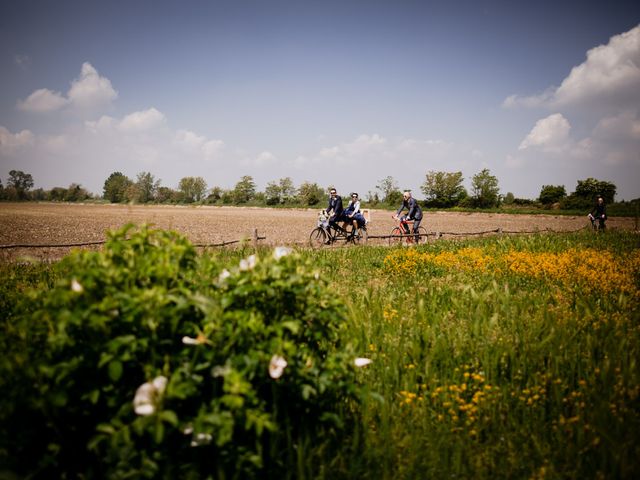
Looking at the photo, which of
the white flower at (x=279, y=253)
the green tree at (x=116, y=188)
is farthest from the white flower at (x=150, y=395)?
the green tree at (x=116, y=188)

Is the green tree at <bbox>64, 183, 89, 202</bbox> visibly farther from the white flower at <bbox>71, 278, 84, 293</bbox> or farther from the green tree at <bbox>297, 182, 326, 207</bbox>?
the white flower at <bbox>71, 278, 84, 293</bbox>

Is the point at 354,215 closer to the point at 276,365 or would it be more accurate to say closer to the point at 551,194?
the point at 276,365

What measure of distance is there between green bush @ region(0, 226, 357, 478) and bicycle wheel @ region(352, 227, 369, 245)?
12821 mm

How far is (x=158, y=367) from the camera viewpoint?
1.87m

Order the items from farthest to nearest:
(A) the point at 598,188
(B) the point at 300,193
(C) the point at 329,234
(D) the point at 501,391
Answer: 1. (B) the point at 300,193
2. (A) the point at 598,188
3. (C) the point at 329,234
4. (D) the point at 501,391

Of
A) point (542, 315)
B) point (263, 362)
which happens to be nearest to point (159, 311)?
point (263, 362)

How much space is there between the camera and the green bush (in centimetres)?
166

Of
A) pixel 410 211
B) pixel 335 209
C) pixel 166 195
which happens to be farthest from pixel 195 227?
pixel 166 195

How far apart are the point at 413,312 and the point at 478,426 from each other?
2.34m

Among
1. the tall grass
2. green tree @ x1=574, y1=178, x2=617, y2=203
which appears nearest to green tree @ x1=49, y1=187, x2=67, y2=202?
the tall grass

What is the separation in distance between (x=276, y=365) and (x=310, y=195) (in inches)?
3307

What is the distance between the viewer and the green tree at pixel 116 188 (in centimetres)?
12925

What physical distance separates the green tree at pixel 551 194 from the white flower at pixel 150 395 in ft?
281

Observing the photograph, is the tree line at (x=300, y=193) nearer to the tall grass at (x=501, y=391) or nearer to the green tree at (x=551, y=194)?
the green tree at (x=551, y=194)
